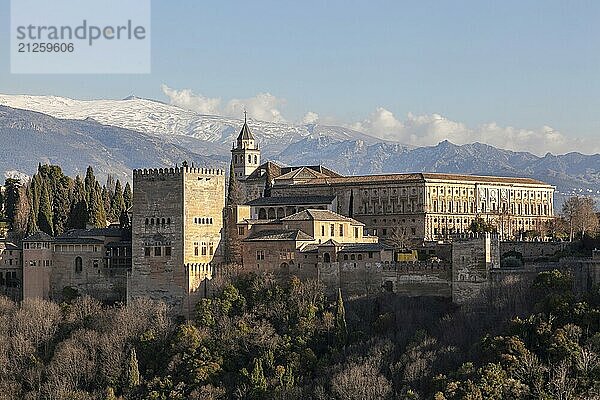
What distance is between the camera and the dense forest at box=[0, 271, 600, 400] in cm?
4069

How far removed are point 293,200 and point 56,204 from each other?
625 inches

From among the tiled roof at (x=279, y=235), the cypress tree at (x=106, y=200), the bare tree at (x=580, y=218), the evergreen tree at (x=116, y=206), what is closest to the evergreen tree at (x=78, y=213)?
the cypress tree at (x=106, y=200)

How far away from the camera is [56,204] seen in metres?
69.6

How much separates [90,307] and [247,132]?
138 feet

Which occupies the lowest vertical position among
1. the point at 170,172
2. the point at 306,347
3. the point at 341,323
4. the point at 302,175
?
the point at 306,347

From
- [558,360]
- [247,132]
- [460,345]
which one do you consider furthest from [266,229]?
[247,132]

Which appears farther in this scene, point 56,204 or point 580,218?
point 56,204

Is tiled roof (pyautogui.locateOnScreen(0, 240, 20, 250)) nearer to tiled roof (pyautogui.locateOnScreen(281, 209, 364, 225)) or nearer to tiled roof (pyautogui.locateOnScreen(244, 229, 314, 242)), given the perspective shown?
tiled roof (pyautogui.locateOnScreen(244, 229, 314, 242))

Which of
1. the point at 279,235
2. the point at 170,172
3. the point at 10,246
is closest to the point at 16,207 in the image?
A: the point at 10,246

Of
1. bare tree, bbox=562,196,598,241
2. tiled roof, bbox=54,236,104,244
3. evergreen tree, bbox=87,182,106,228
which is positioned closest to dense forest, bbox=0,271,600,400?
tiled roof, bbox=54,236,104,244

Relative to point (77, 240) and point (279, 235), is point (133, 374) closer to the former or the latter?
point (279, 235)

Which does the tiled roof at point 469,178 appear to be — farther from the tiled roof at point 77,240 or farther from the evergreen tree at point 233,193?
the tiled roof at point 77,240

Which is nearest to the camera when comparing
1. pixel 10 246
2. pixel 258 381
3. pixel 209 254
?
pixel 258 381

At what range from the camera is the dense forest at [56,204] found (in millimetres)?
64750
